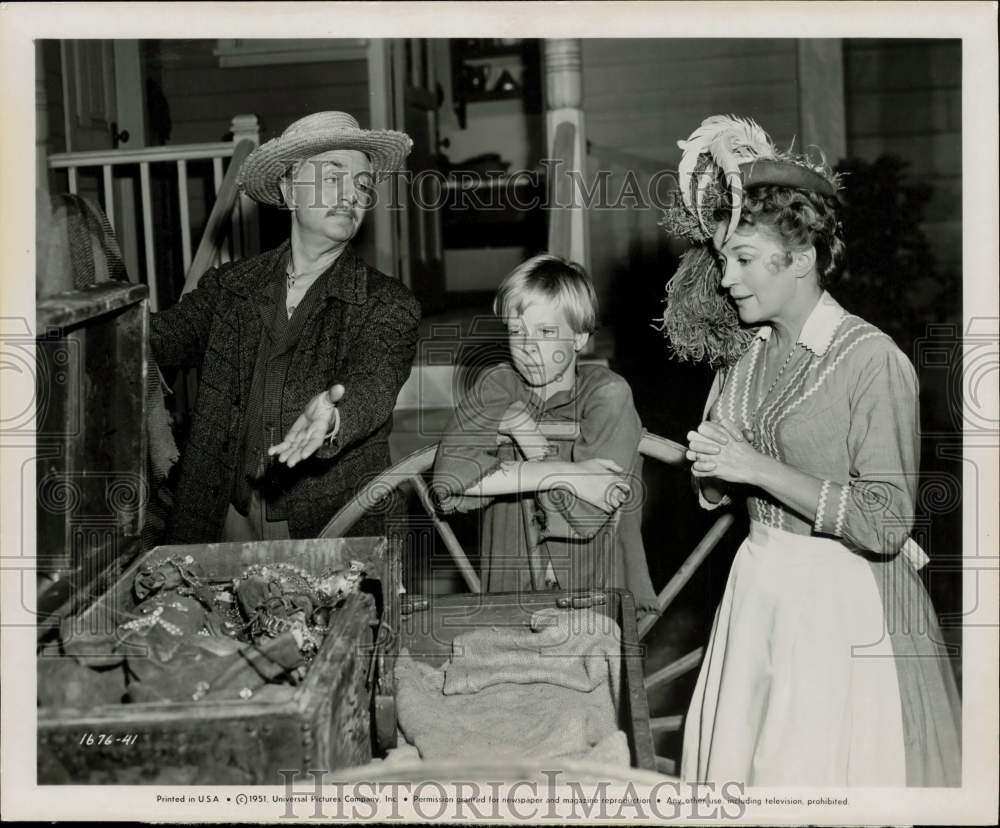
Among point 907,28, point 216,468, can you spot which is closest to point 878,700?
point 907,28

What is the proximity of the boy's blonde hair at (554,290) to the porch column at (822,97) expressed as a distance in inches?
107

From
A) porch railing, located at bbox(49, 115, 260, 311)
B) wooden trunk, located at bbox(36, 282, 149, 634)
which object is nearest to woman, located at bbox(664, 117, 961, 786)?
wooden trunk, located at bbox(36, 282, 149, 634)

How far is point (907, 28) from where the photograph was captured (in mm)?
2000

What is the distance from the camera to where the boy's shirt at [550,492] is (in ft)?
7.06

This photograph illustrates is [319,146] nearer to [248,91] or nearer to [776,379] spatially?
[776,379]

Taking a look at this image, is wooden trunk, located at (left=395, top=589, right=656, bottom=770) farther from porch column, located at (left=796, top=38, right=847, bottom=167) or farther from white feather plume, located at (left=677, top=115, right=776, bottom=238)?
porch column, located at (left=796, top=38, right=847, bottom=167)

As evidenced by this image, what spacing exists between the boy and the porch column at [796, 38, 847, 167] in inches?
108

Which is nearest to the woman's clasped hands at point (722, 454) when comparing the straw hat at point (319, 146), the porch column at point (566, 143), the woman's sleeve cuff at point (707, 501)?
the woman's sleeve cuff at point (707, 501)

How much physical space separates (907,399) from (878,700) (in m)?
0.56

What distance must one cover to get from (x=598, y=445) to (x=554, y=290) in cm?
34

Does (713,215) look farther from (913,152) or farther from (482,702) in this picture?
(913,152)

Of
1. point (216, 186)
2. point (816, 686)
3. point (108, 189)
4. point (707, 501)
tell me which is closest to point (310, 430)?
point (707, 501)

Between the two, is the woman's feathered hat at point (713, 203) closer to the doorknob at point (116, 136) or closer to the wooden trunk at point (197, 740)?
the wooden trunk at point (197, 740)

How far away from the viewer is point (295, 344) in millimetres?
2367
